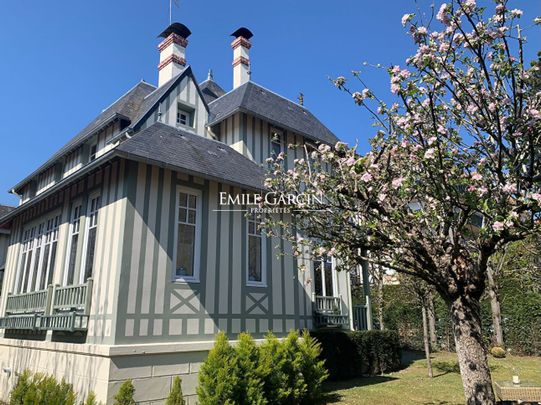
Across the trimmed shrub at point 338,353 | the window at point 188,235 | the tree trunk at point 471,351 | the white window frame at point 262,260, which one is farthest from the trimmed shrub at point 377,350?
the tree trunk at point 471,351

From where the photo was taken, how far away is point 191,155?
32.7 feet

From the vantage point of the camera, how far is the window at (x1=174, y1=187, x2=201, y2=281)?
29.8 feet

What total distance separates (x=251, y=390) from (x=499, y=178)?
5.21 meters

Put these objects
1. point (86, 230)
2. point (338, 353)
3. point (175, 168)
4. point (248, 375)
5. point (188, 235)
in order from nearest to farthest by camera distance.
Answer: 1. point (248, 375)
2. point (175, 168)
3. point (188, 235)
4. point (86, 230)
5. point (338, 353)

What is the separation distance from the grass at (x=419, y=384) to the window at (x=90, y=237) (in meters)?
5.96

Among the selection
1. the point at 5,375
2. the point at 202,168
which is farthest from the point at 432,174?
the point at 5,375

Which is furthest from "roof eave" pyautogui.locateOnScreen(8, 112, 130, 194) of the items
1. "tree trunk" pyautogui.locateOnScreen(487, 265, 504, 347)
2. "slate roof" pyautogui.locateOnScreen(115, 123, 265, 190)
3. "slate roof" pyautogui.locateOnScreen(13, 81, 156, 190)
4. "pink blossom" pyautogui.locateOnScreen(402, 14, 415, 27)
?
"tree trunk" pyautogui.locateOnScreen(487, 265, 504, 347)

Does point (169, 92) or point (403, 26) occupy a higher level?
point (169, 92)

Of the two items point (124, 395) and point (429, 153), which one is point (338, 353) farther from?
point (429, 153)

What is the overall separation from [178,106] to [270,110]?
3.10 metres

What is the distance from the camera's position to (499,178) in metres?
4.64

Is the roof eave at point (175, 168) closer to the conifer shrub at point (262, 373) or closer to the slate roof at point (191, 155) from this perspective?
the slate roof at point (191, 155)

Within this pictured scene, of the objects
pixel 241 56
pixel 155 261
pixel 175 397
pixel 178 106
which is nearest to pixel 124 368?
pixel 175 397

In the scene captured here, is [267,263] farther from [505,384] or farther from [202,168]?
[505,384]
